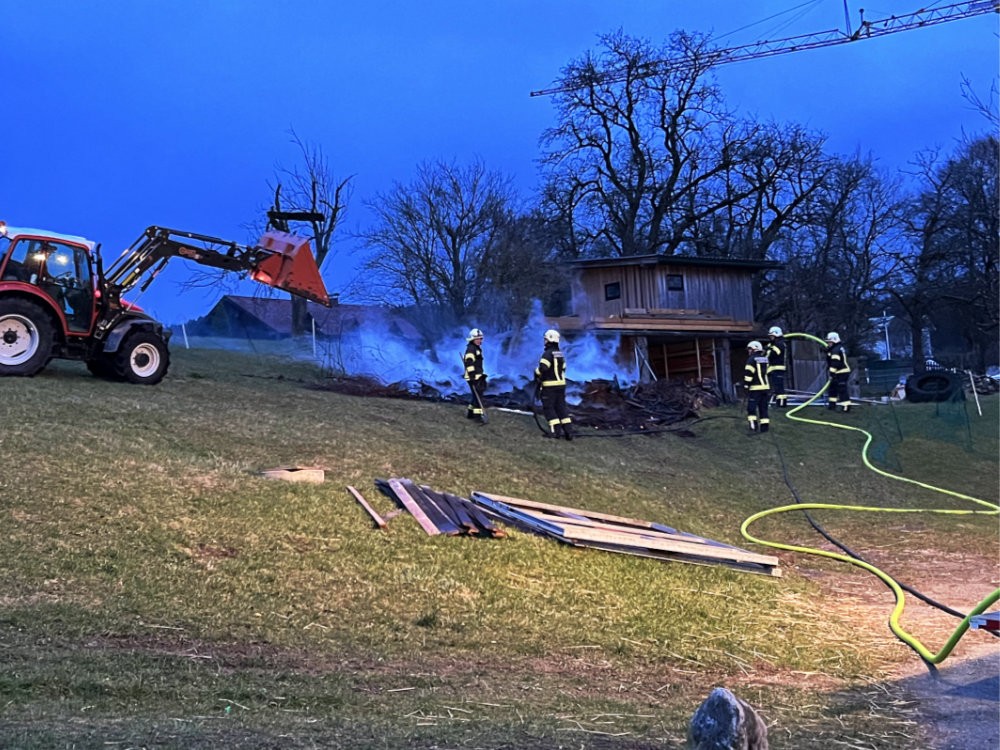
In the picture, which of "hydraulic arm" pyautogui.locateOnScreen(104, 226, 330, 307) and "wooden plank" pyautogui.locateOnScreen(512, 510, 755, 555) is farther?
"hydraulic arm" pyautogui.locateOnScreen(104, 226, 330, 307)

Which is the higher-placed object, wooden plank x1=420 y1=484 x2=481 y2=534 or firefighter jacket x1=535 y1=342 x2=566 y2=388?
firefighter jacket x1=535 y1=342 x2=566 y2=388

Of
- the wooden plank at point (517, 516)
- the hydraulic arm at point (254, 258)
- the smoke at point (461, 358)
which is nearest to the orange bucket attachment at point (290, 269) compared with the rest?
the hydraulic arm at point (254, 258)

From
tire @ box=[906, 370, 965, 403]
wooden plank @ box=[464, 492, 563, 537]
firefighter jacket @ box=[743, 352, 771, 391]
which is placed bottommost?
wooden plank @ box=[464, 492, 563, 537]

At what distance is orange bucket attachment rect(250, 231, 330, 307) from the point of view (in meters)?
16.1

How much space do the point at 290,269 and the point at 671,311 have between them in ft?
57.5

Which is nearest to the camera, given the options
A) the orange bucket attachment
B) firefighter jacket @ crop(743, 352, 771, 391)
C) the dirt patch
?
the dirt patch

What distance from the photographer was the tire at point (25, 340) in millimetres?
13953

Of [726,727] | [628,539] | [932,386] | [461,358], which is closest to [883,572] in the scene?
Answer: [628,539]

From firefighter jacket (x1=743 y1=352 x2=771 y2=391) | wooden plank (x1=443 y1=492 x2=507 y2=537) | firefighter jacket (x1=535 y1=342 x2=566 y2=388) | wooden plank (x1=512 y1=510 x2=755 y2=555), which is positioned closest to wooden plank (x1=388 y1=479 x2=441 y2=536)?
wooden plank (x1=443 y1=492 x2=507 y2=537)

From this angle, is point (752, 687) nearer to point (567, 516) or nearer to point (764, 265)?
point (567, 516)

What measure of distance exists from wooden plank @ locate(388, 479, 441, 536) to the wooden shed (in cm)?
1717

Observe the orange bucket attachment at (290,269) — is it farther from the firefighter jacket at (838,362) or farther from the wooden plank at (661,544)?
the firefighter jacket at (838,362)

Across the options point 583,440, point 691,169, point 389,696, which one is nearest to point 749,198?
point 691,169

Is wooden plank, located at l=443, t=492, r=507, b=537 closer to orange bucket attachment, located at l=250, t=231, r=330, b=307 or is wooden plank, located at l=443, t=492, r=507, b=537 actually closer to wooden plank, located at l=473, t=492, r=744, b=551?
wooden plank, located at l=473, t=492, r=744, b=551
